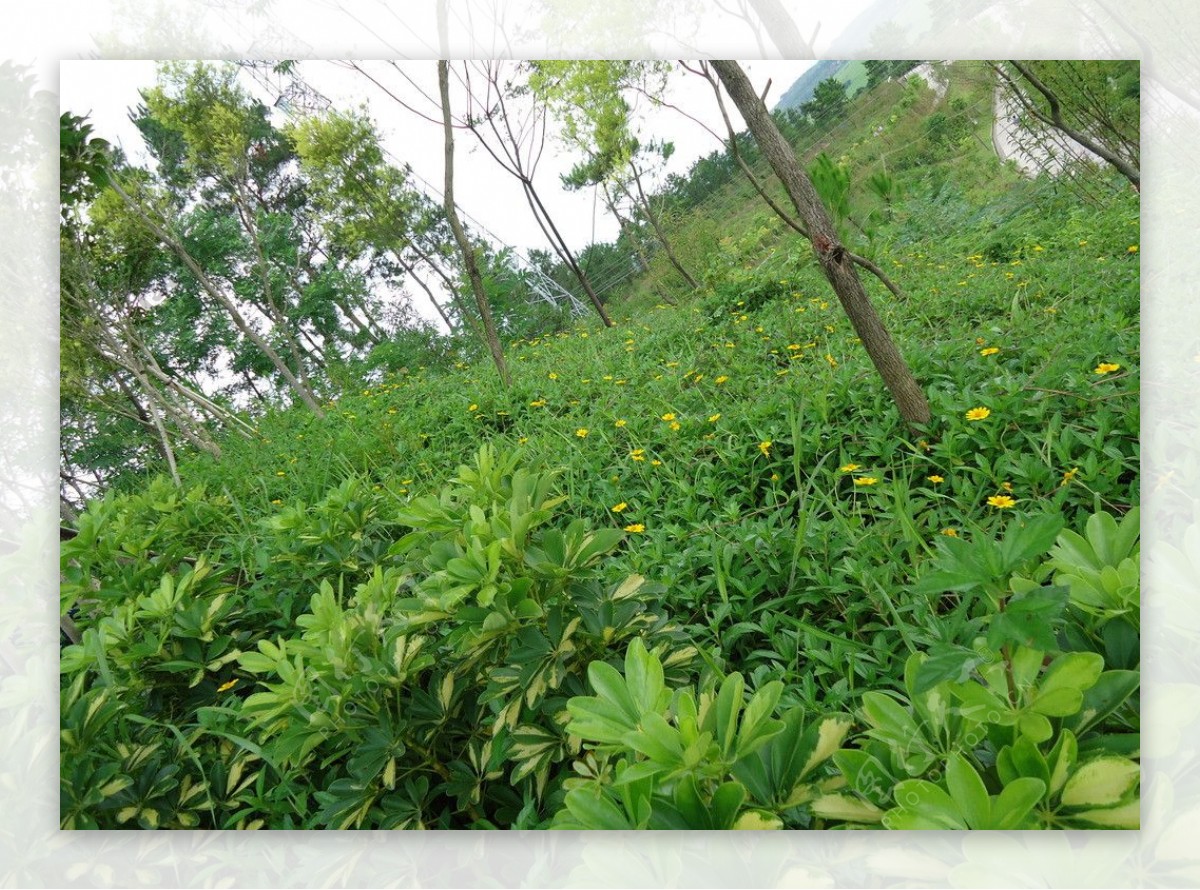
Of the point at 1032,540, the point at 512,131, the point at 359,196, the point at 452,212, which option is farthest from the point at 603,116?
the point at 1032,540

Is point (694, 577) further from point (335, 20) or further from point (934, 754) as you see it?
point (335, 20)

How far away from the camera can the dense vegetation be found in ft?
2.49

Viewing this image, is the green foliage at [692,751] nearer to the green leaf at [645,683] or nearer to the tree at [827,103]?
the green leaf at [645,683]

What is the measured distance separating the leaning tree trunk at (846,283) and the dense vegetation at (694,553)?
0.15 feet

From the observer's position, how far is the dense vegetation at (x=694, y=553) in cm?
76

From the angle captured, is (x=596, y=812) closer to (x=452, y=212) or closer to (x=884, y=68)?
(x=452, y=212)

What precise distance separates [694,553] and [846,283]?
1.88 ft

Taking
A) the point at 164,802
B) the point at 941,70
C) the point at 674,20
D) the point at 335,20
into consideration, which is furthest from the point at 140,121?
the point at 941,70

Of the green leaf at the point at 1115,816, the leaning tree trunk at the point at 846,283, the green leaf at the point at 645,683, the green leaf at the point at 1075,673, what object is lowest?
the green leaf at the point at 1115,816

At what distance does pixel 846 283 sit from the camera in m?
1.32

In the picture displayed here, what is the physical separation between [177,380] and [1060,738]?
1.43 m

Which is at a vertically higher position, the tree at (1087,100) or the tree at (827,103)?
the tree at (827,103)

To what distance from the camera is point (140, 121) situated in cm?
128

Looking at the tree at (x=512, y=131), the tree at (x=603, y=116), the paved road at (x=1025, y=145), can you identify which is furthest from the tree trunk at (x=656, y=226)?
the paved road at (x=1025, y=145)
